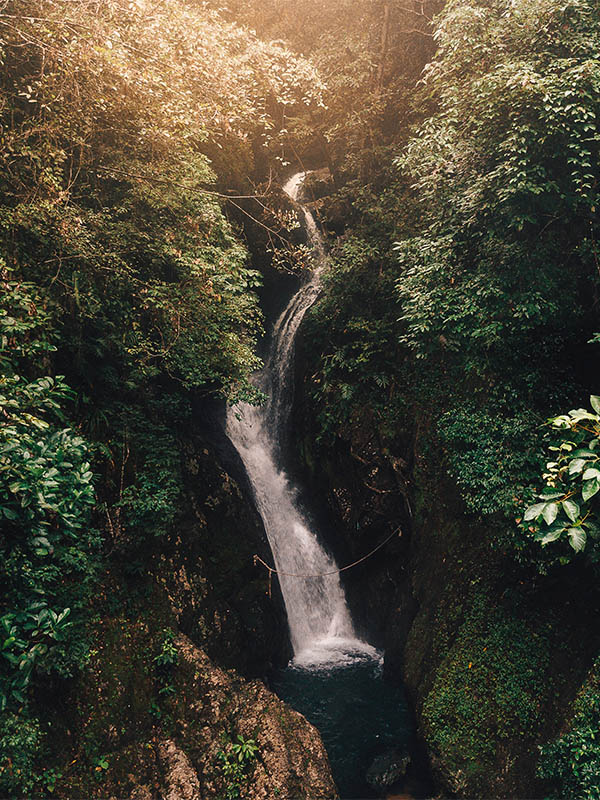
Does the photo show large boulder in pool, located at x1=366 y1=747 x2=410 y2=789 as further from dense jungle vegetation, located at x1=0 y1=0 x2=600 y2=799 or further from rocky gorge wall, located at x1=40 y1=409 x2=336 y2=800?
rocky gorge wall, located at x1=40 y1=409 x2=336 y2=800

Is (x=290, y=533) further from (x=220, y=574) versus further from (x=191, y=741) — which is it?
(x=191, y=741)

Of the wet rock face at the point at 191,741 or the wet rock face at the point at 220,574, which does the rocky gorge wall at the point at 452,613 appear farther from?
the wet rock face at the point at 220,574

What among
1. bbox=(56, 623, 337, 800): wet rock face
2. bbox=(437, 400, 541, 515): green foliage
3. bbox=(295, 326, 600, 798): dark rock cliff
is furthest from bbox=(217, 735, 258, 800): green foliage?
bbox=(437, 400, 541, 515): green foliage

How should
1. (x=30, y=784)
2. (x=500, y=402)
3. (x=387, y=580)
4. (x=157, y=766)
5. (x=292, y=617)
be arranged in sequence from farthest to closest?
(x=292, y=617) < (x=387, y=580) < (x=500, y=402) < (x=157, y=766) < (x=30, y=784)

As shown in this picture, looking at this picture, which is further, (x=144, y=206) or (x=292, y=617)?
(x=292, y=617)

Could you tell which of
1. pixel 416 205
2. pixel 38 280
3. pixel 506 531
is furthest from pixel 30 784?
pixel 416 205

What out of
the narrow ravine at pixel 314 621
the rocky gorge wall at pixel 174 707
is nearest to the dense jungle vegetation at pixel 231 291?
the rocky gorge wall at pixel 174 707

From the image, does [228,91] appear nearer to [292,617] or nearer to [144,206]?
[144,206]
